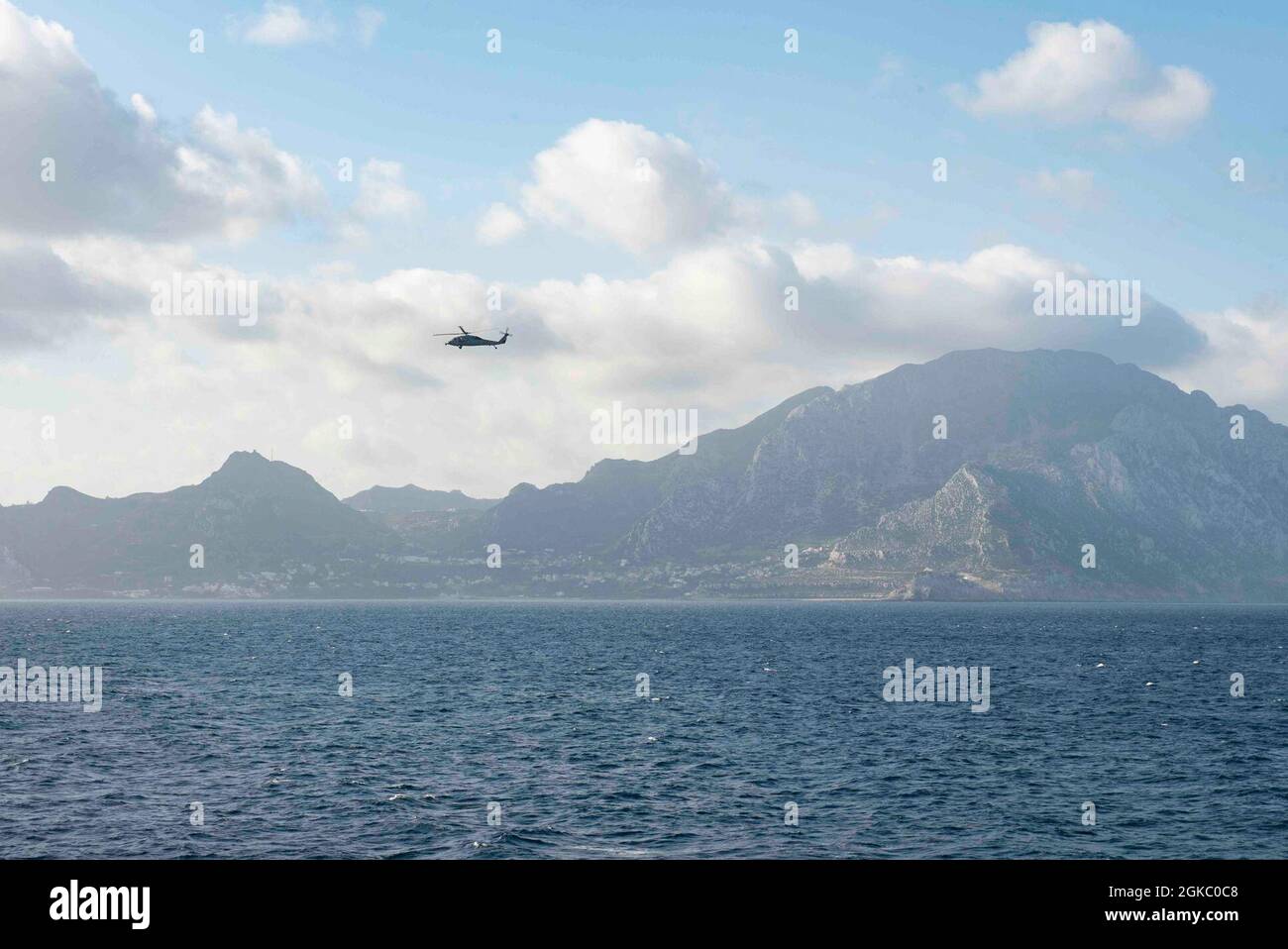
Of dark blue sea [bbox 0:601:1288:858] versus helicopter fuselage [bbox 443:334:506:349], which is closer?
dark blue sea [bbox 0:601:1288:858]

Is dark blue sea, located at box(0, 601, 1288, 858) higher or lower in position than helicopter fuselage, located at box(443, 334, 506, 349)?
lower

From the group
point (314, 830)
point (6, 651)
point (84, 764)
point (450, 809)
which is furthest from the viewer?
point (6, 651)

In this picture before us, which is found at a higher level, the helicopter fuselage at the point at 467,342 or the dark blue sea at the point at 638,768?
the helicopter fuselage at the point at 467,342

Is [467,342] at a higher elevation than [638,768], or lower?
higher

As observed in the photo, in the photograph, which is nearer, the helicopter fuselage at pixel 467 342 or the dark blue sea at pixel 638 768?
the dark blue sea at pixel 638 768
